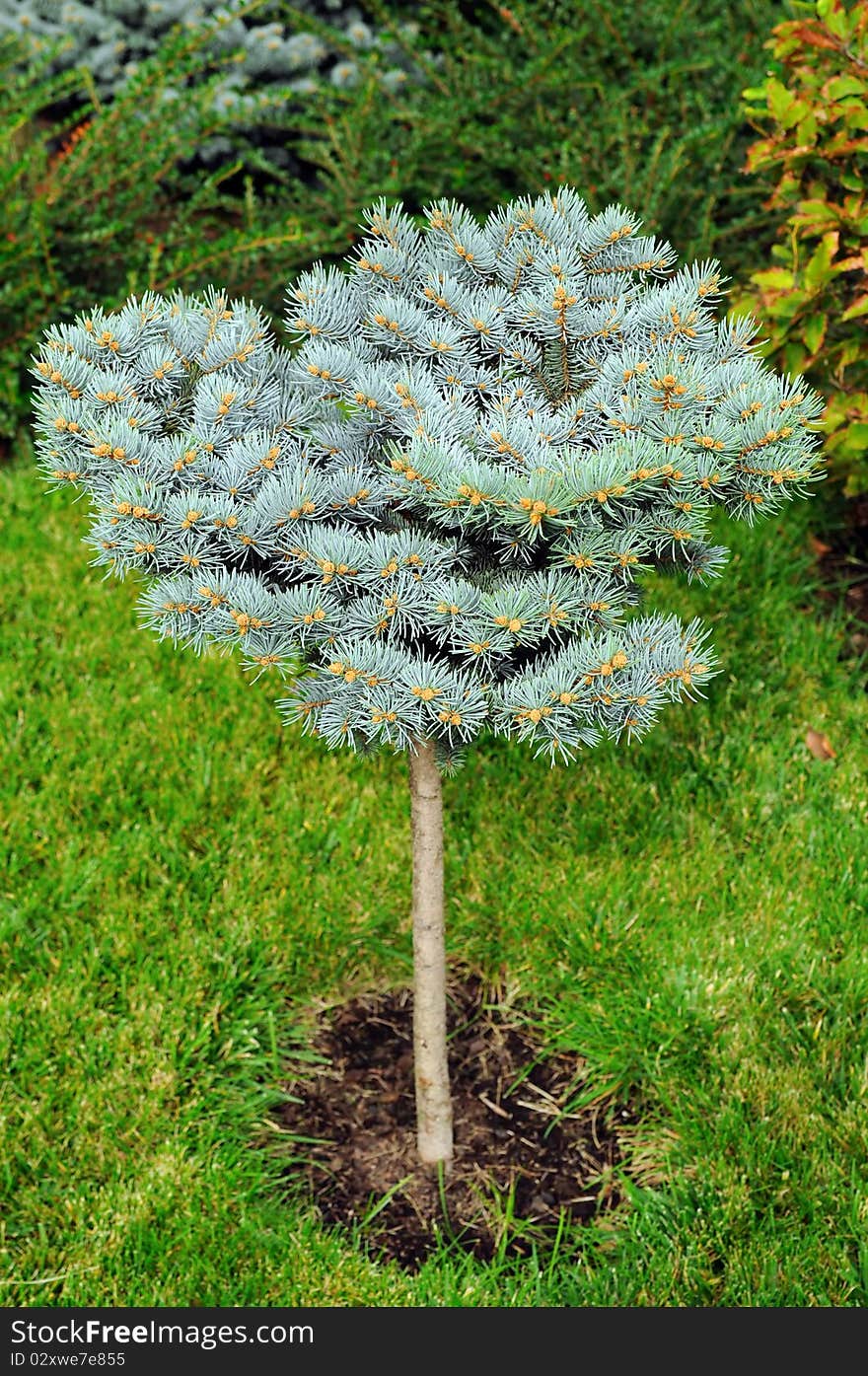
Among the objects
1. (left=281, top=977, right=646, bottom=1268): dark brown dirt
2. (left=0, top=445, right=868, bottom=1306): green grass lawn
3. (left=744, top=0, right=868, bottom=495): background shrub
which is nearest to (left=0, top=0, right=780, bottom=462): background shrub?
(left=744, top=0, right=868, bottom=495): background shrub

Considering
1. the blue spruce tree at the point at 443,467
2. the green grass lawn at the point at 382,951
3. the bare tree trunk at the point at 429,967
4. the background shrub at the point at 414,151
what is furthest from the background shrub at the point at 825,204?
the bare tree trunk at the point at 429,967

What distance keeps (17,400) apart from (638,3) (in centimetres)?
285

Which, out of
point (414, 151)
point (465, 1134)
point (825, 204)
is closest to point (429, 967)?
point (465, 1134)

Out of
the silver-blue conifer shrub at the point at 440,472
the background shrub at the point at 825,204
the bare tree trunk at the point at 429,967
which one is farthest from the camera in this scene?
the background shrub at the point at 825,204

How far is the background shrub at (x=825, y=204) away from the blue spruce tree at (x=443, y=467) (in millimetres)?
1443

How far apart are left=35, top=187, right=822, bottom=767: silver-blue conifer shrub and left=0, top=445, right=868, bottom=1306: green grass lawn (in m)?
0.98

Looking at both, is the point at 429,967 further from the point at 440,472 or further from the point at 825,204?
the point at 825,204

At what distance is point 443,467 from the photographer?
1.89m

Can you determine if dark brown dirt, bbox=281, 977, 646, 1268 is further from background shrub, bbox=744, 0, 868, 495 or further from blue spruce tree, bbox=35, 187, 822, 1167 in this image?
background shrub, bbox=744, 0, 868, 495

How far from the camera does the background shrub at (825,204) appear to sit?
3.46 metres

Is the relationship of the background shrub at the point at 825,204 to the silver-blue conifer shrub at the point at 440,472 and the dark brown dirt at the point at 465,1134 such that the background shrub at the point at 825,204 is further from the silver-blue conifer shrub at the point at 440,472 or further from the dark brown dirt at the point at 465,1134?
the dark brown dirt at the point at 465,1134

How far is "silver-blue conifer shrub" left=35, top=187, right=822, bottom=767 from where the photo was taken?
1.95 metres

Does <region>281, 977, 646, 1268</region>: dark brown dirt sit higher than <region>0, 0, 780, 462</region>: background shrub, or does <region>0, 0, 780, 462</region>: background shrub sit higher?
<region>0, 0, 780, 462</region>: background shrub

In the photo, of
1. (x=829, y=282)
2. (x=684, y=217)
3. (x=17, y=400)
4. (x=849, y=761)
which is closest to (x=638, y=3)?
(x=684, y=217)
